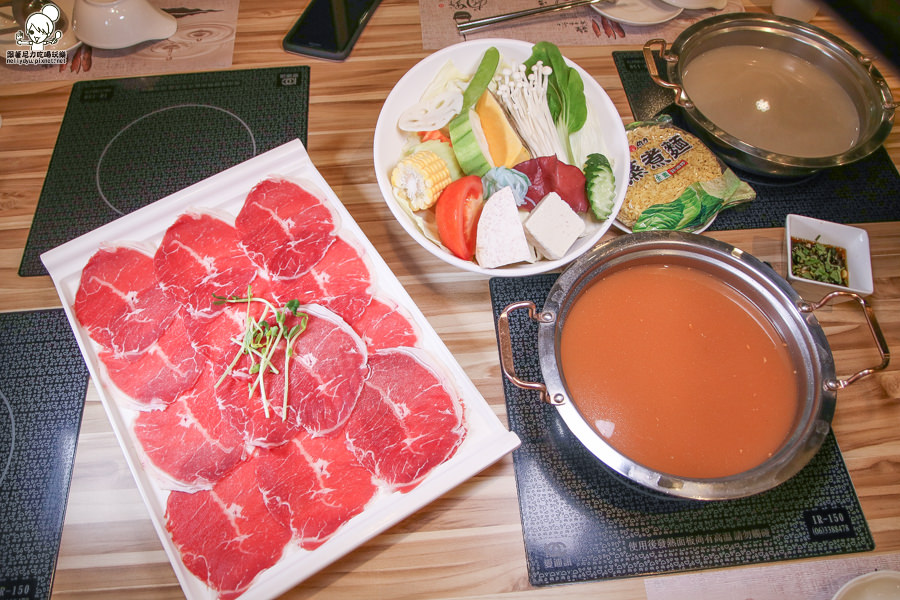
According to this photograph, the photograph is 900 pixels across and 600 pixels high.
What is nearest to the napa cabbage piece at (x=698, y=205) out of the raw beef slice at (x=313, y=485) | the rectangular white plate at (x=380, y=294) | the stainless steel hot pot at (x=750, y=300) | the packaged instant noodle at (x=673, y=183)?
the packaged instant noodle at (x=673, y=183)

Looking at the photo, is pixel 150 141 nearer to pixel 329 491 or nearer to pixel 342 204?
pixel 342 204

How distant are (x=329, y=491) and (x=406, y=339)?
0.40 m

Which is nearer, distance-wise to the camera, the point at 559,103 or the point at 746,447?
the point at 746,447

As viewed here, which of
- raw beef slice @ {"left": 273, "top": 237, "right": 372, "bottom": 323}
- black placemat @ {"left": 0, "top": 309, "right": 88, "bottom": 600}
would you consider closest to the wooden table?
black placemat @ {"left": 0, "top": 309, "right": 88, "bottom": 600}

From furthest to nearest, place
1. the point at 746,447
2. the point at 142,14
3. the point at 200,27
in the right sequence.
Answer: the point at 200,27 < the point at 142,14 < the point at 746,447

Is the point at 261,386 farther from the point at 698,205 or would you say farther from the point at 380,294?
the point at 698,205

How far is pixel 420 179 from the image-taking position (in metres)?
1.39

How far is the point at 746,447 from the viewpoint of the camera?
118 cm

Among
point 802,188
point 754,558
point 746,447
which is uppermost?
point 802,188

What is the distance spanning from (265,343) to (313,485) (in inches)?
14.6

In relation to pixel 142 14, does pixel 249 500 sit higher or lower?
lower

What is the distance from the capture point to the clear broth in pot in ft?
5.45

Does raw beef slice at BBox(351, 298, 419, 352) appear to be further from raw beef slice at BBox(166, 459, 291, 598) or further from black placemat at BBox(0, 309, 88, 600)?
black placemat at BBox(0, 309, 88, 600)

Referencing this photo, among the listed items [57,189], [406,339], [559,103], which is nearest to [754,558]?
[406,339]
